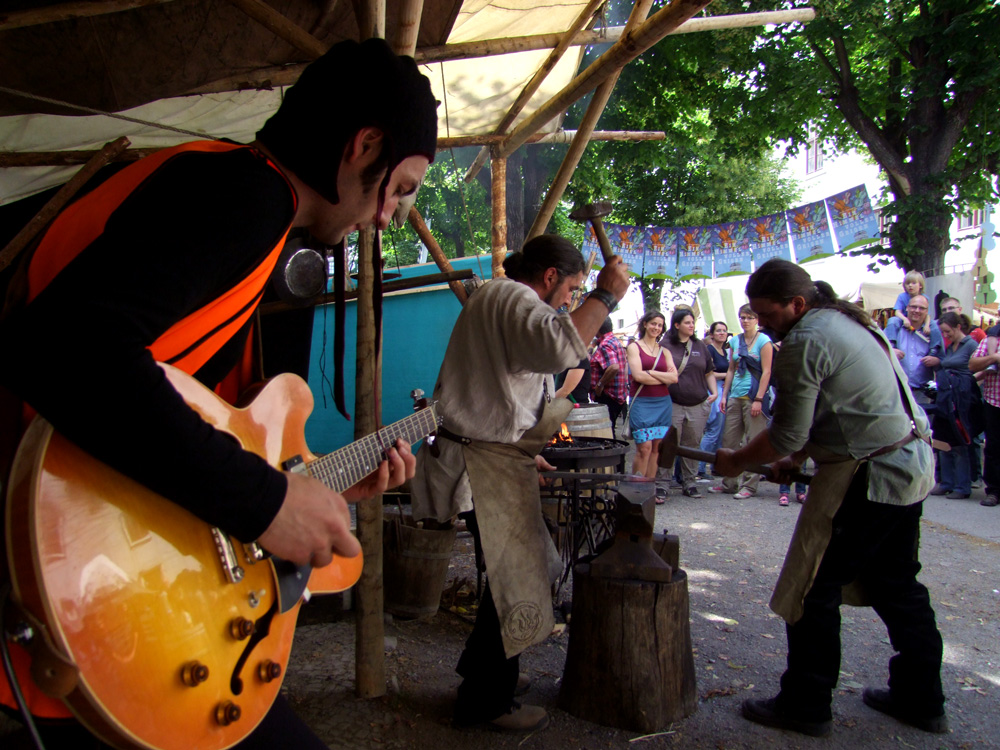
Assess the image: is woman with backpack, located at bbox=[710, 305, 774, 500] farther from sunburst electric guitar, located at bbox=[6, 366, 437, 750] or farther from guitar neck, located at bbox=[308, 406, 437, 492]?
sunburst electric guitar, located at bbox=[6, 366, 437, 750]

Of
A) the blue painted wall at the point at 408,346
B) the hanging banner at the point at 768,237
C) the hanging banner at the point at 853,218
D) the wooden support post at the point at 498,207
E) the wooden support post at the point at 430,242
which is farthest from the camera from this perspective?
the hanging banner at the point at 768,237

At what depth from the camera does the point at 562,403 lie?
10.5 ft

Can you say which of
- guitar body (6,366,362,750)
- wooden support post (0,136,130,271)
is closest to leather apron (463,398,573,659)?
guitar body (6,366,362,750)

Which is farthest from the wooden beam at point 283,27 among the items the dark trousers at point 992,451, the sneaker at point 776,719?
the dark trousers at point 992,451

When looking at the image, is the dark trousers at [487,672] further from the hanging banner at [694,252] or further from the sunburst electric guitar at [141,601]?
the hanging banner at [694,252]

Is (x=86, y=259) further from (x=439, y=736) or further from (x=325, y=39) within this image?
(x=325, y=39)

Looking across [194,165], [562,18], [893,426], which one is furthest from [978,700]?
[562,18]

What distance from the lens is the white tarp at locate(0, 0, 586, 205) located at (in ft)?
16.0

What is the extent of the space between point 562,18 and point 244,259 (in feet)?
16.1

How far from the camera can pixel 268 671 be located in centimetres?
133

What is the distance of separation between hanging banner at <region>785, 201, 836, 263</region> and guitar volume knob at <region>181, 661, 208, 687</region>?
45.1 ft

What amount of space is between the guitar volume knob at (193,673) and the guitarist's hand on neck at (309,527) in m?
0.23

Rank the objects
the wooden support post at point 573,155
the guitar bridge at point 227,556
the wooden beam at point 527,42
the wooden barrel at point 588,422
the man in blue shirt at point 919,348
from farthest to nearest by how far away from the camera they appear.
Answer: the man in blue shirt at point 919,348 → the wooden barrel at point 588,422 → the wooden support post at point 573,155 → the wooden beam at point 527,42 → the guitar bridge at point 227,556

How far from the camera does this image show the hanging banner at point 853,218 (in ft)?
41.1
